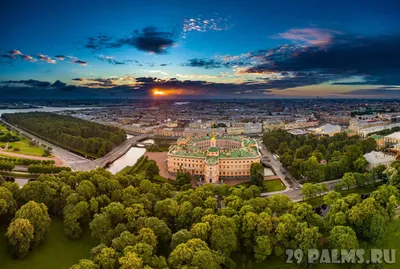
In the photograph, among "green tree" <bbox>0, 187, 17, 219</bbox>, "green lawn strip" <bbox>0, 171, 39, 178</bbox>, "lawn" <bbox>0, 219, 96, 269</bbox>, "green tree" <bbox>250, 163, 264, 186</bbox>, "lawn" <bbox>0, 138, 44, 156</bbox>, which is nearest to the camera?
"lawn" <bbox>0, 219, 96, 269</bbox>

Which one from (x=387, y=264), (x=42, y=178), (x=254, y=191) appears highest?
(x=42, y=178)

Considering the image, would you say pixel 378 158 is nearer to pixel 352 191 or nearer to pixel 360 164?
pixel 360 164

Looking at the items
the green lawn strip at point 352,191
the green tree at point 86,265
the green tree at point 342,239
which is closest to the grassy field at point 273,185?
the green lawn strip at point 352,191

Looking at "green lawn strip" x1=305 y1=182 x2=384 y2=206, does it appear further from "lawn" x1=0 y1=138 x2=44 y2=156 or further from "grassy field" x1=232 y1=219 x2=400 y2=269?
"lawn" x1=0 y1=138 x2=44 y2=156

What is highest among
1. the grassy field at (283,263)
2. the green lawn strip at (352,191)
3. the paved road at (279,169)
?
the paved road at (279,169)

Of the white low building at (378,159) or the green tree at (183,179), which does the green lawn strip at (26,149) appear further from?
the white low building at (378,159)

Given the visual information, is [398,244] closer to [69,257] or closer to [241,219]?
[241,219]

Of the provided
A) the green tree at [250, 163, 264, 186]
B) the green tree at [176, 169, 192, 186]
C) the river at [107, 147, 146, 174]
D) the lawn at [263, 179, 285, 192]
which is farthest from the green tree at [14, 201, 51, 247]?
the lawn at [263, 179, 285, 192]

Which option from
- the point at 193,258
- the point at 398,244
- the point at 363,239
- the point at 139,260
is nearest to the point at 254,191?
the point at 363,239
